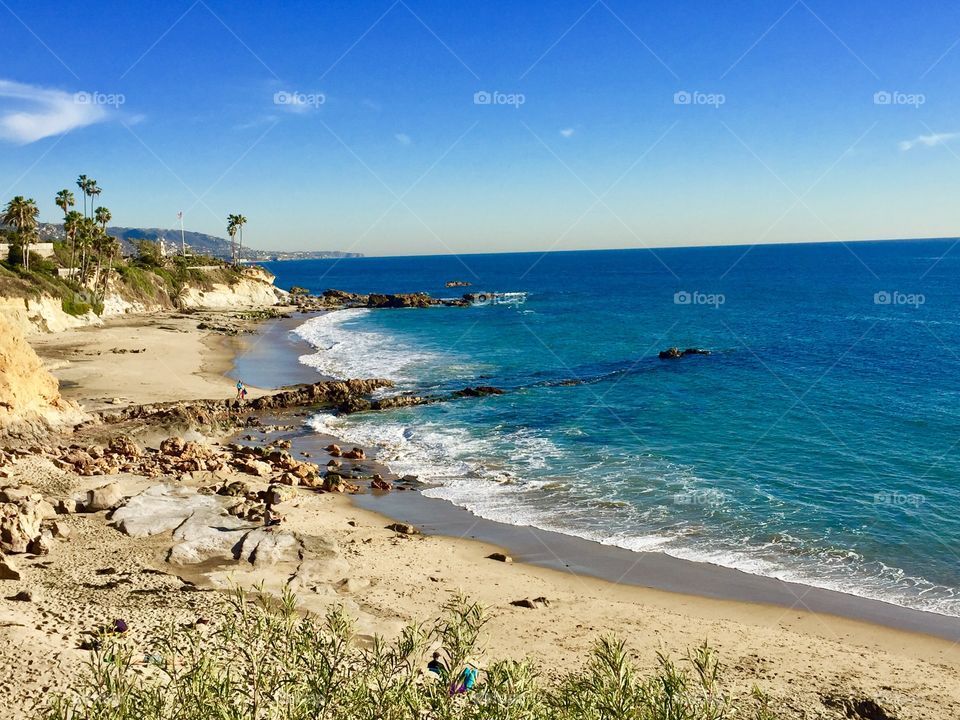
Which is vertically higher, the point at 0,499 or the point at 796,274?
the point at 796,274

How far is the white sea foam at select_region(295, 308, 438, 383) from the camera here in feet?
160

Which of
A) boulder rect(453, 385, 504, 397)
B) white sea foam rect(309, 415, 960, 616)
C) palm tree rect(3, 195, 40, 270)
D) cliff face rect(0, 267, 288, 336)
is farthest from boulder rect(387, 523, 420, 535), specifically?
palm tree rect(3, 195, 40, 270)

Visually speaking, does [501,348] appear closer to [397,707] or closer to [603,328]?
[603,328]

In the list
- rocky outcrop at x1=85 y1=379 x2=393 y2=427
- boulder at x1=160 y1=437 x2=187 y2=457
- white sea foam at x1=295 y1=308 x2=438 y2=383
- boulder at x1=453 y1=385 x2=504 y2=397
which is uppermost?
white sea foam at x1=295 y1=308 x2=438 y2=383

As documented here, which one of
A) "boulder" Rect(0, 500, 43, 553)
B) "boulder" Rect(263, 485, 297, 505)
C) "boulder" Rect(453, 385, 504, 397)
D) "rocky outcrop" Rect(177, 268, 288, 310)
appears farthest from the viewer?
"rocky outcrop" Rect(177, 268, 288, 310)

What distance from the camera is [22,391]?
2709 cm

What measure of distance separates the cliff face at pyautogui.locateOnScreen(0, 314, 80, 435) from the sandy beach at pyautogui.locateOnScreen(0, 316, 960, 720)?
5607mm

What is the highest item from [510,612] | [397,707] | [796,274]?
[796,274]

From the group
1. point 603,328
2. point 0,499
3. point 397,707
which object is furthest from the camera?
point 603,328

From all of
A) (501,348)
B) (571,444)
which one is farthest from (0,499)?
(501,348)

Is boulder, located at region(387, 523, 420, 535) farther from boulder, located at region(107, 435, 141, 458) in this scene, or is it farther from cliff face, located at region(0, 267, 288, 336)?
cliff face, located at region(0, 267, 288, 336)

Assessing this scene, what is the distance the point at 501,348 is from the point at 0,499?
145ft

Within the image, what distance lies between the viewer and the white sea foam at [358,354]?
1924 inches

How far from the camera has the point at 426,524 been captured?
2219 centimetres
